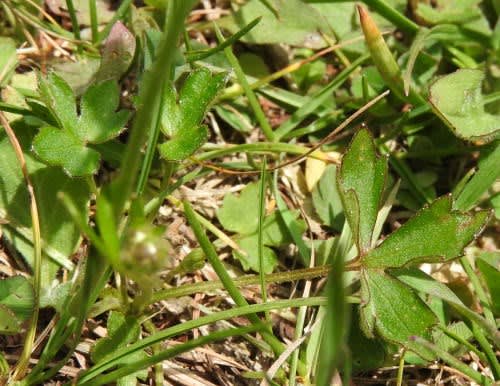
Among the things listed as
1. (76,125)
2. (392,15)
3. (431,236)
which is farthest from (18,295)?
(392,15)

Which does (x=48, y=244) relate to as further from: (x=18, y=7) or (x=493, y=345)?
(x=493, y=345)

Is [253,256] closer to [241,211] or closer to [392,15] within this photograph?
[241,211]

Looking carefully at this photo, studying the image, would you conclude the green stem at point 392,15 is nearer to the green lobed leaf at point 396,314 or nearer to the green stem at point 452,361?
the green lobed leaf at point 396,314

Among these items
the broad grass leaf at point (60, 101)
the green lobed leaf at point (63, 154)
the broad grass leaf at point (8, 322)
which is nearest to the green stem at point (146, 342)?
the broad grass leaf at point (8, 322)

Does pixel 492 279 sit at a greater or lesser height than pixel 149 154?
lesser

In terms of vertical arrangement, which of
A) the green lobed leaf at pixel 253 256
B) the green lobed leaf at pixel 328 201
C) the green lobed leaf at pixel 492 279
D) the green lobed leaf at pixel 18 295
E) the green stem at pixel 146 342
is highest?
the green lobed leaf at pixel 18 295

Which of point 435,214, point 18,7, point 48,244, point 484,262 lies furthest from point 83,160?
point 484,262

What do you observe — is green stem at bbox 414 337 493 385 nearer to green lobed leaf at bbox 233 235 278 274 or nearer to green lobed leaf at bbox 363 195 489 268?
green lobed leaf at bbox 363 195 489 268
